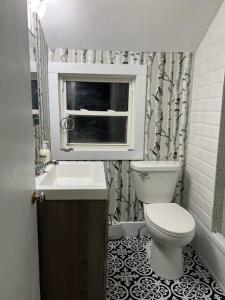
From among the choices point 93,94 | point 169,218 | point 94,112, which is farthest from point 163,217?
point 93,94

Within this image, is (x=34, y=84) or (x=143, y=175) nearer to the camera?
(x=34, y=84)

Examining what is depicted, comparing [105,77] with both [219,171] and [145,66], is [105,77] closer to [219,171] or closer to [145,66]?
[145,66]

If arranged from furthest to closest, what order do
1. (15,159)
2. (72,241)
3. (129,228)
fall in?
(129,228) → (72,241) → (15,159)

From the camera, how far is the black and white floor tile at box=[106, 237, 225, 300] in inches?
60.3

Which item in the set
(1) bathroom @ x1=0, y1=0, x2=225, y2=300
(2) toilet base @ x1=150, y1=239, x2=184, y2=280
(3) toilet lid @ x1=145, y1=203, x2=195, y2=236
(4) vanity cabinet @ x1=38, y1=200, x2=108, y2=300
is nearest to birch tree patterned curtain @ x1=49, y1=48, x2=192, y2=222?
(1) bathroom @ x1=0, y1=0, x2=225, y2=300

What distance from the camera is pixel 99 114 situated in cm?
208

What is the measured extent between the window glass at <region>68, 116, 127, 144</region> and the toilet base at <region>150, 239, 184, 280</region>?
1.03m

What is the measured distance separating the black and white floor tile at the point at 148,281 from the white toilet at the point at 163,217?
0.08 meters

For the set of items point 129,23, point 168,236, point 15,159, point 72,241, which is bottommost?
point 168,236

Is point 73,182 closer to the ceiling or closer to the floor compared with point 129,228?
closer to the ceiling

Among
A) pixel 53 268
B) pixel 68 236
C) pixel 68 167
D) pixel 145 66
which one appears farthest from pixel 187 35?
pixel 53 268

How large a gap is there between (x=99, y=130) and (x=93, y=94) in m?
0.34

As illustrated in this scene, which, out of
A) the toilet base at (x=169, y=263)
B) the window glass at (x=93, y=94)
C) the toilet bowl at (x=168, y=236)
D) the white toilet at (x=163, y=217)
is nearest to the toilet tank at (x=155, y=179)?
the white toilet at (x=163, y=217)

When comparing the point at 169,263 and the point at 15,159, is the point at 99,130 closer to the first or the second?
the point at 169,263
